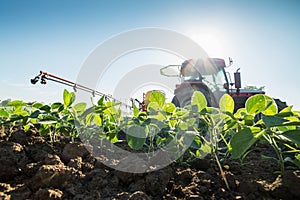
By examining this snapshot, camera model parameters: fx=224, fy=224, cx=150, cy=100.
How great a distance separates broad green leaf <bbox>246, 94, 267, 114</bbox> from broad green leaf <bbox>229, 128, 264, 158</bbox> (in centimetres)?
15

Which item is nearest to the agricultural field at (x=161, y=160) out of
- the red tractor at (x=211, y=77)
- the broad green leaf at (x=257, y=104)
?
the broad green leaf at (x=257, y=104)

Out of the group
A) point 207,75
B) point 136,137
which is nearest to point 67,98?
point 136,137

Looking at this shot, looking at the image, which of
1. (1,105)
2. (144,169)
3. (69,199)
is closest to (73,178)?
(69,199)

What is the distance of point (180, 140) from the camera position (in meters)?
1.01

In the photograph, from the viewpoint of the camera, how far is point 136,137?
3.13 feet

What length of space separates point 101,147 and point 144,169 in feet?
1.11

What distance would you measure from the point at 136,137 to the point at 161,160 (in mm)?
186

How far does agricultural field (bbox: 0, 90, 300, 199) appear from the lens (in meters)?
0.81

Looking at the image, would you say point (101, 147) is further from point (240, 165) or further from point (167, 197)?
point (240, 165)

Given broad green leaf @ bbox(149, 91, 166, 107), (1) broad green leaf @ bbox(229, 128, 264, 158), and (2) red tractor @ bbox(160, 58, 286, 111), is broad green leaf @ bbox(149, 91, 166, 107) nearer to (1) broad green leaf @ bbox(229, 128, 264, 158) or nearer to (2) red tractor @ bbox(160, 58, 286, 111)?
(1) broad green leaf @ bbox(229, 128, 264, 158)

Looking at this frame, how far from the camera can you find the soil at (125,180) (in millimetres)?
823

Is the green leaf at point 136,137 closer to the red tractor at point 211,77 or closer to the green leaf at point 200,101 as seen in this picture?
the green leaf at point 200,101

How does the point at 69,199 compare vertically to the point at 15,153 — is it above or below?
below

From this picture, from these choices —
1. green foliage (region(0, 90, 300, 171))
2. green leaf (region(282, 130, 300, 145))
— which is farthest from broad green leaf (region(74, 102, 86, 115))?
green leaf (region(282, 130, 300, 145))
